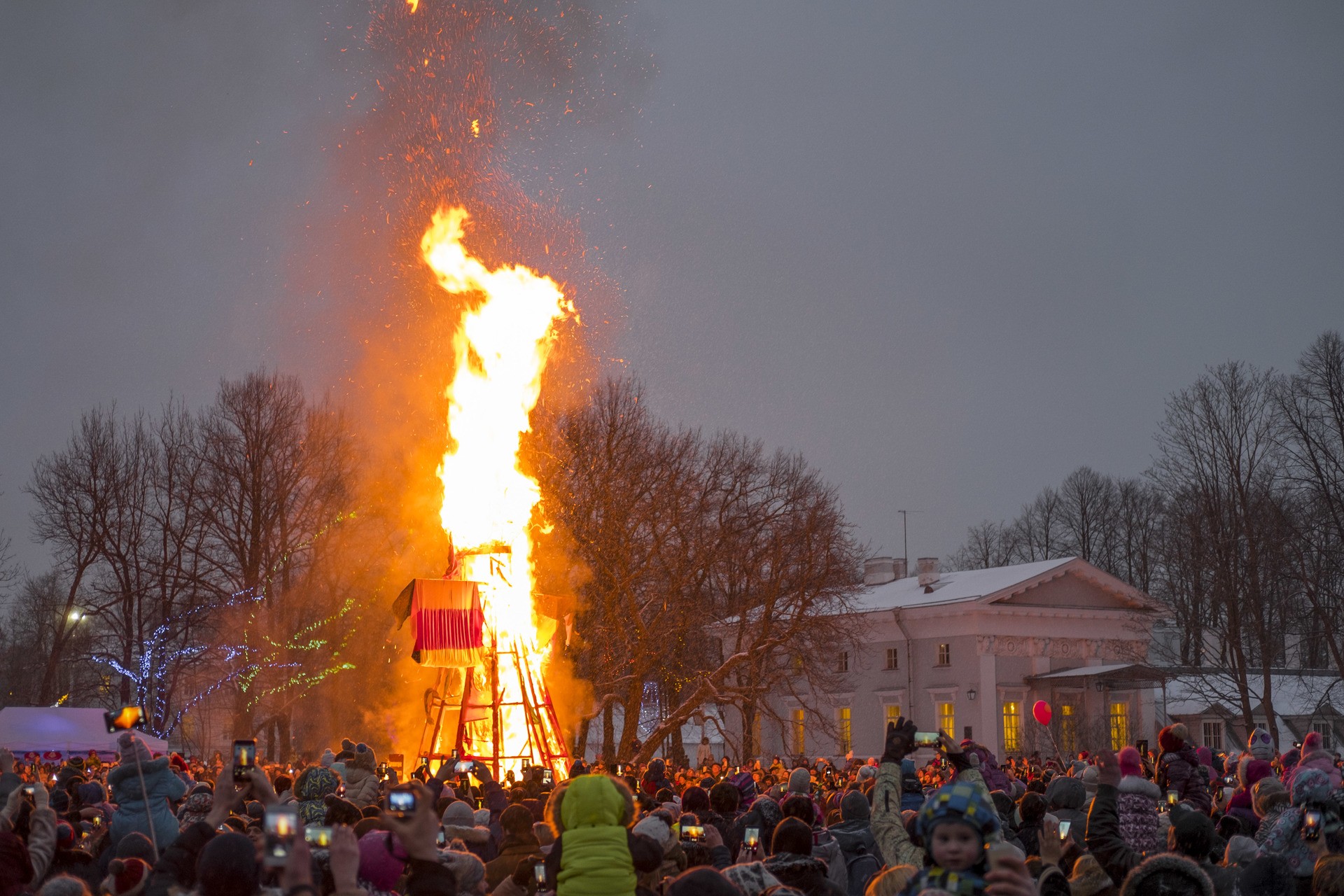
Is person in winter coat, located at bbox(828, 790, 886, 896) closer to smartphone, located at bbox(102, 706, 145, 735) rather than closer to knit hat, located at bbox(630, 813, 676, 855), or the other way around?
knit hat, located at bbox(630, 813, 676, 855)

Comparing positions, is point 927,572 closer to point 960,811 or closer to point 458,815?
point 458,815

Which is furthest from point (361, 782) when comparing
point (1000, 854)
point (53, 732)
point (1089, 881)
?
point (53, 732)

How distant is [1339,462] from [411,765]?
23503mm

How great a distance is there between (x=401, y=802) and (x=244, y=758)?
5.01 ft

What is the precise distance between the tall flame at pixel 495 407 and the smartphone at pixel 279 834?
718 inches

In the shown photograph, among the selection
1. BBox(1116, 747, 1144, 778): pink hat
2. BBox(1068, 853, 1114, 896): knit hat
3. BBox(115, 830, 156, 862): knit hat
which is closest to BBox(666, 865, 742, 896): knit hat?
BBox(1068, 853, 1114, 896): knit hat

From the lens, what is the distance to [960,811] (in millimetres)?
4480

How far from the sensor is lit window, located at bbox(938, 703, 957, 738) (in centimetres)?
4675

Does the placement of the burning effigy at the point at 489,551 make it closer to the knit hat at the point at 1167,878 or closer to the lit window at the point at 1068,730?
the knit hat at the point at 1167,878

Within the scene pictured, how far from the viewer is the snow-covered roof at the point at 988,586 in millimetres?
46656

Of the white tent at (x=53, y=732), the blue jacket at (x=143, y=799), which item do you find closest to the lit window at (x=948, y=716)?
the white tent at (x=53, y=732)

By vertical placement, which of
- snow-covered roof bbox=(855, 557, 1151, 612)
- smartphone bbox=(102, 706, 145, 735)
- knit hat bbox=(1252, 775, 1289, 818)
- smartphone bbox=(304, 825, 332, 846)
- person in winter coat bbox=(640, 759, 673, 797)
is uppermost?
snow-covered roof bbox=(855, 557, 1151, 612)

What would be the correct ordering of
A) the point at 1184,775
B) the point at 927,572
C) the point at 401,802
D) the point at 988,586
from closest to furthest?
the point at 401,802 < the point at 1184,775 < the point at 988,586 < the point at 927,572

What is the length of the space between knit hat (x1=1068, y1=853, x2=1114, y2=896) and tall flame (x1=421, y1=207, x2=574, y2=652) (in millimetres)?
16422
